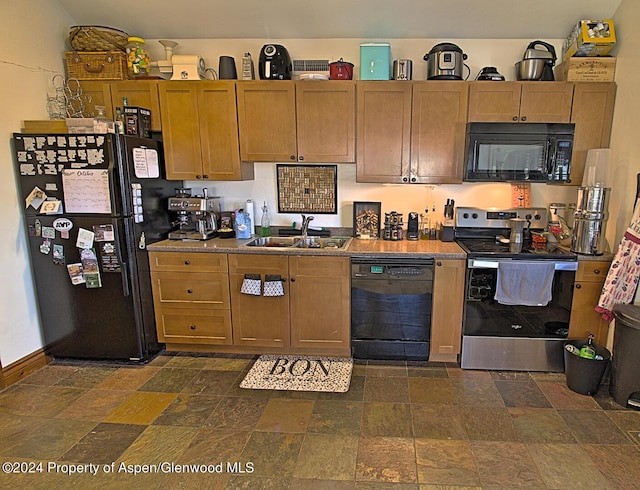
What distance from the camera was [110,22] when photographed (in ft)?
10.6

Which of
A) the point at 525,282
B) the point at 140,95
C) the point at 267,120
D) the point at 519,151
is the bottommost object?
the point at 525,282

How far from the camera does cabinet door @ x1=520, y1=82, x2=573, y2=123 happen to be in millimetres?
2887

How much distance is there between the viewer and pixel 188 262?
303cm

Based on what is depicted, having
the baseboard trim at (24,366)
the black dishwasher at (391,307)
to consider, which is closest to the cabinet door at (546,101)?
the black dishwasher at (391,307)

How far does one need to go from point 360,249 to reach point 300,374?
3.38 feet

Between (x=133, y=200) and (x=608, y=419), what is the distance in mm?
3469

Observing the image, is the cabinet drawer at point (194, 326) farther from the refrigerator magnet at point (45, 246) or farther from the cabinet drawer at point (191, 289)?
the refrigerator magnet at point (45, 246)

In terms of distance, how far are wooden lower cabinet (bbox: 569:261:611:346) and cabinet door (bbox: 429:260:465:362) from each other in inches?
31.6

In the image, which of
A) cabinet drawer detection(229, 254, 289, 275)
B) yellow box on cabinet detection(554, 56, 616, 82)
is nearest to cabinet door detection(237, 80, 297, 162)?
cabinet drawer detection(229, 254, 289, 275)

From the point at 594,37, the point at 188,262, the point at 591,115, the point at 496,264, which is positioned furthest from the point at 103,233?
the point at 594,37

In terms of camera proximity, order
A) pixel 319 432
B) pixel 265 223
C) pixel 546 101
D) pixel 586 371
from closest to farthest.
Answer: pixel 319 432
pixel 586 371
pixel 546 101
pixel 265 223

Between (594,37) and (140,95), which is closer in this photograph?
(594,37)

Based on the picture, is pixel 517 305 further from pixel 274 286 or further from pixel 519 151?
pixel 274 286

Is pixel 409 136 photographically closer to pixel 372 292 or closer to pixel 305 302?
pixel 372 292
